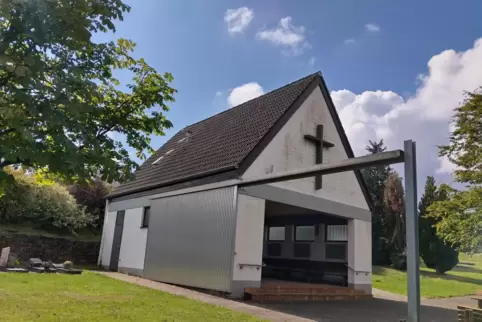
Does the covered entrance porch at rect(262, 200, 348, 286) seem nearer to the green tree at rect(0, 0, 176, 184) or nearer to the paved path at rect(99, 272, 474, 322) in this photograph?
the paved path at rect(99, 272, 474, 322)

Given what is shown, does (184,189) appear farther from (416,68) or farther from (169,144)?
(416,68)

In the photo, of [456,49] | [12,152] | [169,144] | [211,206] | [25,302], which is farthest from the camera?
[169,144]

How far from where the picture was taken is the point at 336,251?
1667 cm

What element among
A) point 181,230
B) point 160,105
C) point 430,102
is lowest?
point 181,230

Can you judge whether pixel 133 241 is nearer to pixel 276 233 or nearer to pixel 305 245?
pixel 276 233

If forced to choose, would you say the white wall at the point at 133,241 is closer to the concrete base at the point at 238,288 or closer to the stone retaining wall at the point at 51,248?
the stone retaining wall at the point at 51,248

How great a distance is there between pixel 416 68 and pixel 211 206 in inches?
345

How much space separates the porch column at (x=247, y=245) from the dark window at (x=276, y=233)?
757 centimetres

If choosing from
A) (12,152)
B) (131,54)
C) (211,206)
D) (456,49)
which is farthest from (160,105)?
(456,49)

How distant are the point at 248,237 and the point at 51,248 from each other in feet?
41.0

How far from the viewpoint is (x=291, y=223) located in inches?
746

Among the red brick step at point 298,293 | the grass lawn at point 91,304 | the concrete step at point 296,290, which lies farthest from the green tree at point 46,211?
the concrete step at point 296,290

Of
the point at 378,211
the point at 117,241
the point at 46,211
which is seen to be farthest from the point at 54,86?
the point at 378,211

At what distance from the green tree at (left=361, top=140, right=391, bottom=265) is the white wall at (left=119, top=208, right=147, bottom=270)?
19648 mm
